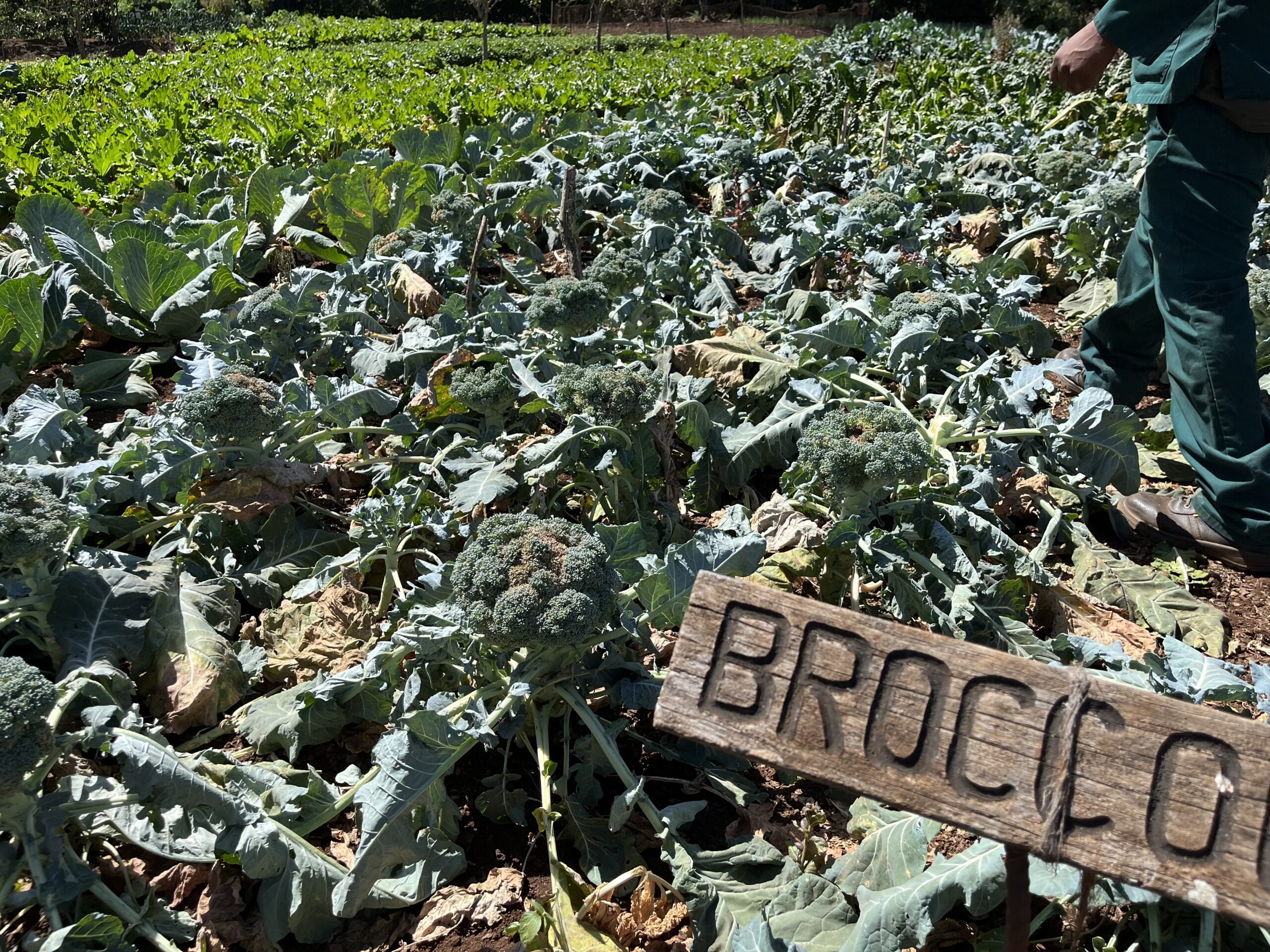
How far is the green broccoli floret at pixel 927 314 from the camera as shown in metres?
3.88

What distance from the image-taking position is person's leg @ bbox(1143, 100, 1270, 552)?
3.12 metres

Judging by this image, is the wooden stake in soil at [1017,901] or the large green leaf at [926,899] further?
the large green leaf at [926,899]

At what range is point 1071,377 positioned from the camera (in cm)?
404

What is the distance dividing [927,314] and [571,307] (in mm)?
1593

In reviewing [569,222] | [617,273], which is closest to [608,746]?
[617,273]

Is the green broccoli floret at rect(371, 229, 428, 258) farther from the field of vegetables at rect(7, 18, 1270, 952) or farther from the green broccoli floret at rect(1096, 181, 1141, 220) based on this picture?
the green broccoli floret at rect(1096, 181, 1141, 220)

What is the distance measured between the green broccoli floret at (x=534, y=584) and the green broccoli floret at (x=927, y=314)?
2.11 metres

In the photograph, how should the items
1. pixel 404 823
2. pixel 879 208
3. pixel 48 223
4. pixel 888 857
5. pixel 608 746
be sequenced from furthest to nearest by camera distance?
pixel 879 208 → pixel 48 223 → pixel 608 746 → pixel 404 823 → pixel 888 857

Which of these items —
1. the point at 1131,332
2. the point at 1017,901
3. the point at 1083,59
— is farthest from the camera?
the point at 1131,332

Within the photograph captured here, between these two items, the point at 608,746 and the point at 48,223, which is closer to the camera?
the point at 608,746

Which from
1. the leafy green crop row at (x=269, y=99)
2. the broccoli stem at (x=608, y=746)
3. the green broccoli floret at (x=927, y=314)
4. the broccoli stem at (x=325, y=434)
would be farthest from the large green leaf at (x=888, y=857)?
the leafy green crop row at (x=269, y=99)

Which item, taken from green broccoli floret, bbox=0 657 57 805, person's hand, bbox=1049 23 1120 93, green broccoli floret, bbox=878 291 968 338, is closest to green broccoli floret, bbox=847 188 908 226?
green broccoli floret, bbox=878 291 968 338

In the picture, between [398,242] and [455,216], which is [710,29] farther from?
[398,242]

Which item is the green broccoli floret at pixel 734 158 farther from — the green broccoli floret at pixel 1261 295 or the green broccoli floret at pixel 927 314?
the green broccoli floret at pixel 1261 295
